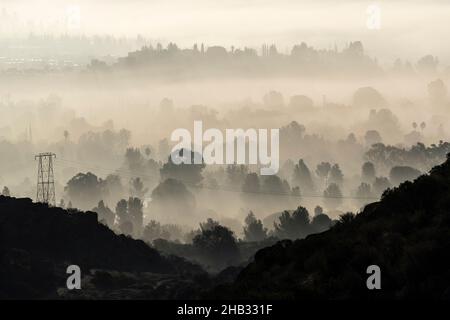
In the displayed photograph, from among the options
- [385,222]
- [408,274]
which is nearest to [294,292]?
[408,274]

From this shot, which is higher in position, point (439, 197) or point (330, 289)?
point (439, 197)

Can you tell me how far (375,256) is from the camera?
245ft

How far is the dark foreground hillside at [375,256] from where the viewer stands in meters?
69.1

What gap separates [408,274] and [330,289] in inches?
247

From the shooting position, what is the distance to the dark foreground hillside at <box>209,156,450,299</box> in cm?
6906
